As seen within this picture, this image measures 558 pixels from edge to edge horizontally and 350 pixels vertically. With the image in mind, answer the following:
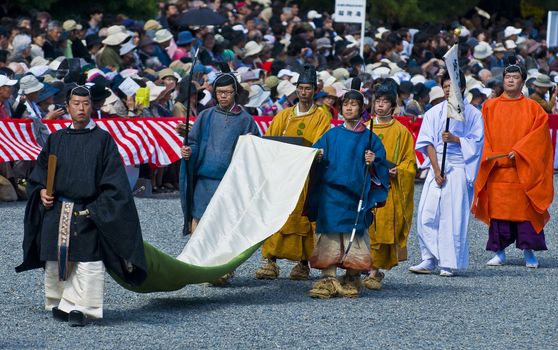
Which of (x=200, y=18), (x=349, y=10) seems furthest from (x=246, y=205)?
(x=349, y=10)

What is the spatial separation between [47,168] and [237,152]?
1.84 m

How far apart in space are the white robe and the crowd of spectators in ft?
2.12

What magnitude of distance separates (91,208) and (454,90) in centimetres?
316

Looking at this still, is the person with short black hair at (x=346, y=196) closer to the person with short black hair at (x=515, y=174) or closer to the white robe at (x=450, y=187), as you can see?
the white robe at (x=450, y=187)

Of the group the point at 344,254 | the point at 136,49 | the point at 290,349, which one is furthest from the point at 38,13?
the point at 290,349

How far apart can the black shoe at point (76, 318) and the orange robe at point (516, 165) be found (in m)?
4.34

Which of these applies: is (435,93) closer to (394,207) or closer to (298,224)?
(394,207)

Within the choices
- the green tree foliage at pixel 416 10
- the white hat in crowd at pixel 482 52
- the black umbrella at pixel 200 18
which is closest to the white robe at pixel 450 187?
the black umbrella at pixel 200 18

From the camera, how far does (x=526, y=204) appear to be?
10258 mm

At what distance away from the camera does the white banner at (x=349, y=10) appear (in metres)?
19.7

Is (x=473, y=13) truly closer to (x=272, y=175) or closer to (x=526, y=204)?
(x=526, y=204)

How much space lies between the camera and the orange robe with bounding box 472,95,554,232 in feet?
33.6

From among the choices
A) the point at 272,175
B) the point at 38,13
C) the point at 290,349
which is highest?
the point at 38,13

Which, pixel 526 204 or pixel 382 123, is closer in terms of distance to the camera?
pixel 382 123
